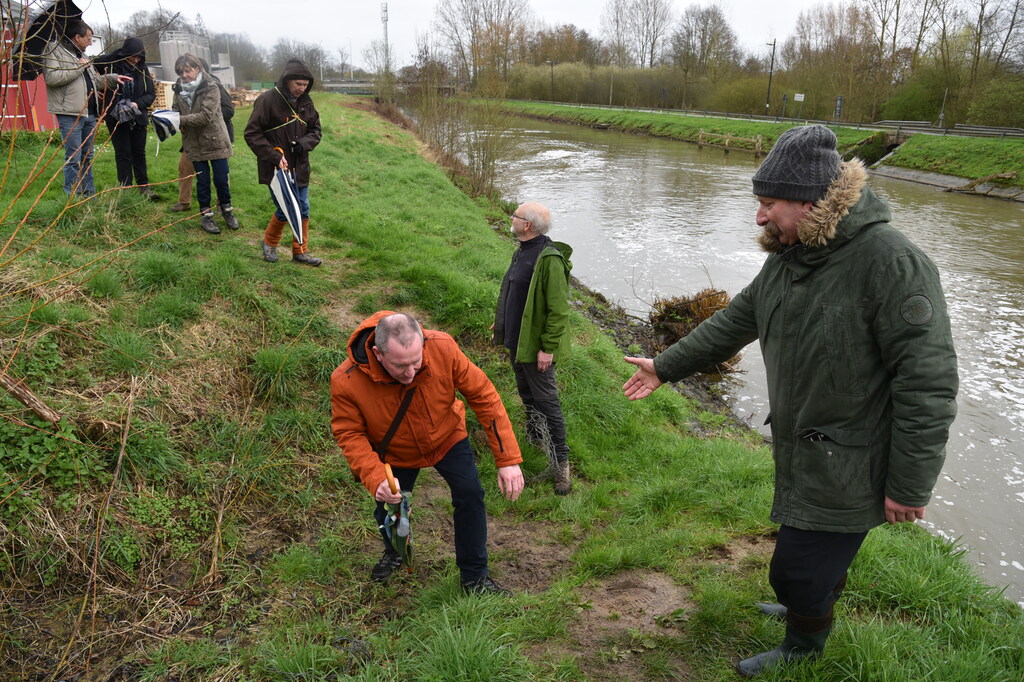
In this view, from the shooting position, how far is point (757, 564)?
371 cm

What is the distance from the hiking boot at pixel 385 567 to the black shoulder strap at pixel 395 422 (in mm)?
787

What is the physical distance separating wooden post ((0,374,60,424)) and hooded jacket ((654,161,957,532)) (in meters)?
3.78

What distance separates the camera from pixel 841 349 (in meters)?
2.32

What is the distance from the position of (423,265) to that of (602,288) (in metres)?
5.13

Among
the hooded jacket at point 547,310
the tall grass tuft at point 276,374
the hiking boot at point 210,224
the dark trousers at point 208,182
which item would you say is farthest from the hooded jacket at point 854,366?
the dark trousers at point 208,182

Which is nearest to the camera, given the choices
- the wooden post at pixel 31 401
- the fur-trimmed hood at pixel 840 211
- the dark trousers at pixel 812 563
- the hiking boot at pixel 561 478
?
the fur-trimmed hood at pixel 840 211

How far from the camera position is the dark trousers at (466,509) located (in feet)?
10.9

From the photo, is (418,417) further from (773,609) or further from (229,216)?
(229,216)

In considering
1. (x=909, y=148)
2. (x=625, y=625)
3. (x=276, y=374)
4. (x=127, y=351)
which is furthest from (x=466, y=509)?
(x=909, y=148)

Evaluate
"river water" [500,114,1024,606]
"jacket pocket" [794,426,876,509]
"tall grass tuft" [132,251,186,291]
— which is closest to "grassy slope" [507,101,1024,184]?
"river water" [500,114,1024,606]

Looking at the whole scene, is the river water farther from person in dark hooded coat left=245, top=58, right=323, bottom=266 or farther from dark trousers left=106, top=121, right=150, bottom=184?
dark trousers left=106, top=121, right=150, bottom=184

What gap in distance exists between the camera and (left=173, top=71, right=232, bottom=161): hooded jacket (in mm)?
6762

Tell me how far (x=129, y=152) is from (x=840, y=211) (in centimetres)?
750

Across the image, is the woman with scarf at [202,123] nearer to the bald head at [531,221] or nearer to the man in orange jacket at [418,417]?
the bald head at [531,221]
